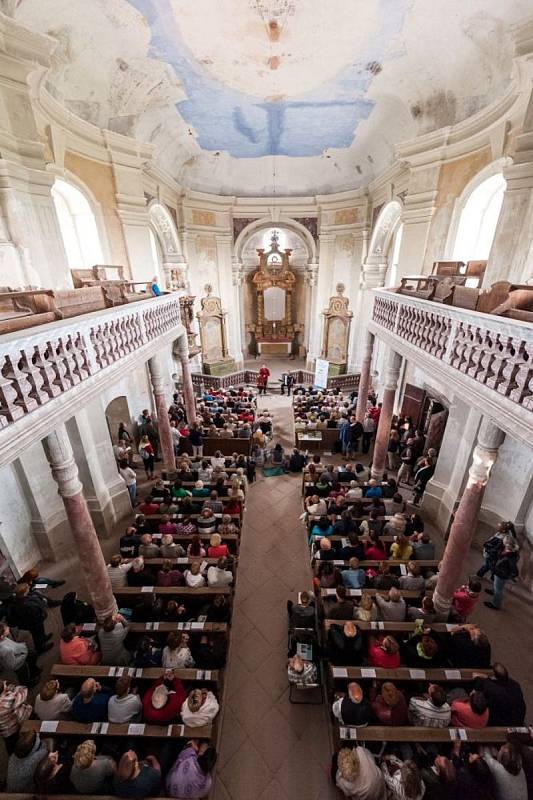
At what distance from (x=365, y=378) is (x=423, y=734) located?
7.78 m

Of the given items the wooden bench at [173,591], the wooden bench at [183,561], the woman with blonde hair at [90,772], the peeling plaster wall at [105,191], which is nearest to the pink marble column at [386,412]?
the wooden bench at [183,561]

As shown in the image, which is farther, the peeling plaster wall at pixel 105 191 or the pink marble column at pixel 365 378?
the pink marble column at pixel 365 378

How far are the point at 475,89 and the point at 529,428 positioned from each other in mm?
8957

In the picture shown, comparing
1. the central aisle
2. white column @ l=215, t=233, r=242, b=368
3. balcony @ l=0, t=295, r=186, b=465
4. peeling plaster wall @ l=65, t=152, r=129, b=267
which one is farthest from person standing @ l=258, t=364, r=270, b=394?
balcony @ l=0, t=295, r=186, b=465

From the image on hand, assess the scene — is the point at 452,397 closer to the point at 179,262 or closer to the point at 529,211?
the point at 529,211

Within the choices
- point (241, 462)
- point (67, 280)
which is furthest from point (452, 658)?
point (67, 280)

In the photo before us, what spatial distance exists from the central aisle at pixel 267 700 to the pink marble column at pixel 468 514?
2.06 metres

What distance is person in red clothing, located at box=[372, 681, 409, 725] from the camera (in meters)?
3.38

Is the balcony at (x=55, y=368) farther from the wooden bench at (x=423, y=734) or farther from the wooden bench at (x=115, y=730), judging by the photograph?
the wooden bench at (x=423, y=734)

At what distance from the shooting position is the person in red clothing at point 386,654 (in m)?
3.81

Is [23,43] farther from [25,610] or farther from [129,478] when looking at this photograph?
[25,610]

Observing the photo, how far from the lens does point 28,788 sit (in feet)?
10.1

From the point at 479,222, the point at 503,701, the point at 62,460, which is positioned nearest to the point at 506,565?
the point at 503,701

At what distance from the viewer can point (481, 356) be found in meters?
3.91
